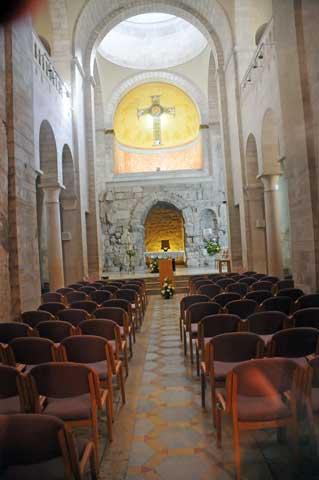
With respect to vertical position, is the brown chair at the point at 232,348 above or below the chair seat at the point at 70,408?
above

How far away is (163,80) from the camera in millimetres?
24688

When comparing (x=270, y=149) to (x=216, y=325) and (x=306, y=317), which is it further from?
(x=216, y=325)

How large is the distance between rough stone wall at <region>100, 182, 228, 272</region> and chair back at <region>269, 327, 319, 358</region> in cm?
1924

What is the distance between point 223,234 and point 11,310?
1648cm

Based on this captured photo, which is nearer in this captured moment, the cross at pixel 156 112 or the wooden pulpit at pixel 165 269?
the wooden pulpit at pixel 165 269

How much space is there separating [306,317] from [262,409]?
203 centimetres

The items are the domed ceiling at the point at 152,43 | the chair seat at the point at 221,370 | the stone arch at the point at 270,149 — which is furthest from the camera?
the domed ceiling at the point at 152,43

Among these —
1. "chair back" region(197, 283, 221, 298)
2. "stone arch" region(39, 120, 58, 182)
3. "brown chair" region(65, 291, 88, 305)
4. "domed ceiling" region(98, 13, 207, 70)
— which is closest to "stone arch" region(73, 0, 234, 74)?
"stone arch" region(39, 120, 58, 182)

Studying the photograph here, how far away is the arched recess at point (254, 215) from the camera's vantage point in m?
14.6

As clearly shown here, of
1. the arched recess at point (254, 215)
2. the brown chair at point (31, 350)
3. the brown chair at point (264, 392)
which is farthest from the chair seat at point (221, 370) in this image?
the arched recess at point (254, 215)

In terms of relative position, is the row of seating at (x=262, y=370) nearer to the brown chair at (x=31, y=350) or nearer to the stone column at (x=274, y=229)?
the brown chair at (x=31, y=350)

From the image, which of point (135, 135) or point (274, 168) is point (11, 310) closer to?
point (274, 168)

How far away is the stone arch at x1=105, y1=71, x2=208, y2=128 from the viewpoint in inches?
940

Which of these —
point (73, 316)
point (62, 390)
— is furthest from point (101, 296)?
point (62, 390)
